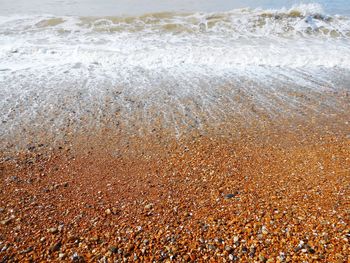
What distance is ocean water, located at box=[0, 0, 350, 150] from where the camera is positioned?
678 cm

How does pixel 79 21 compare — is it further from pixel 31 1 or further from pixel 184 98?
pixel 184 98

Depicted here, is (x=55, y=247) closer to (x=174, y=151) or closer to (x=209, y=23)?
(x=174, y=151)

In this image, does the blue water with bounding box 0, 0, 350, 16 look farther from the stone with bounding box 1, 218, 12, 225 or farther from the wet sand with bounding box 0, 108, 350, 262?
the stone with bounding box 1, 218, 12, 225

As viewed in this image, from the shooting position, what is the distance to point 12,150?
5.44 metres

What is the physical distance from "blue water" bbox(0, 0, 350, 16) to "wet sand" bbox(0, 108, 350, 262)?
544 inches

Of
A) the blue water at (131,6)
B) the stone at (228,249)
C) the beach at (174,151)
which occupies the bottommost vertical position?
the beach at (174,151)

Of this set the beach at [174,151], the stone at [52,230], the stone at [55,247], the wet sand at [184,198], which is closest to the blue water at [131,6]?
the beach at [174,151]

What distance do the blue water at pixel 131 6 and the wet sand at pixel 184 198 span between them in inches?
544

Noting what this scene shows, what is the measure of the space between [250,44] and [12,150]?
31.7ft

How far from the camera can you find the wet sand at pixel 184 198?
3.33 meters

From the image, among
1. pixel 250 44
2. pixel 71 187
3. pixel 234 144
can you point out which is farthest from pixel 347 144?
pixel 250 44

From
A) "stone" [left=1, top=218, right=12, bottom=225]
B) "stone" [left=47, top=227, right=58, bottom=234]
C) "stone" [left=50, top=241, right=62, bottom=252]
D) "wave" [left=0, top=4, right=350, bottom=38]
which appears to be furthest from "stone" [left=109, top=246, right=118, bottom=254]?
"wave" [left=0, top=4, right=350, bottom=38]

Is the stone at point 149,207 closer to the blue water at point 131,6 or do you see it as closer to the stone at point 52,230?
the stone at point 52,230

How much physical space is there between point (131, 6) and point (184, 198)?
17.9 meters
